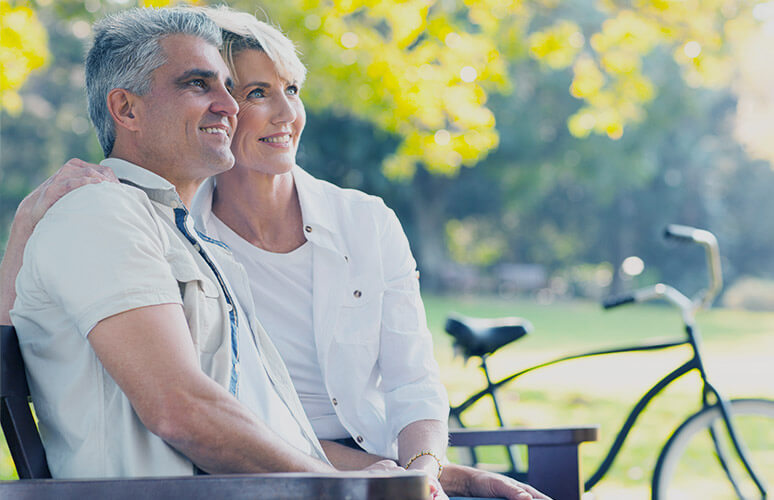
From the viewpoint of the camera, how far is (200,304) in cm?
173

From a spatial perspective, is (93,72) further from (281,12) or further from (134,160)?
(281,12)

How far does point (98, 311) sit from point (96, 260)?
0.09 m

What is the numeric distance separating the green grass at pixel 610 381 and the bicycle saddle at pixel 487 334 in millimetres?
164

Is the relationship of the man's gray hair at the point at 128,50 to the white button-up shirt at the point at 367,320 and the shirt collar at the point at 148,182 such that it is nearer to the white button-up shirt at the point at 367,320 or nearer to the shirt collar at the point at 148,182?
the shirt collar at the point at 148,182

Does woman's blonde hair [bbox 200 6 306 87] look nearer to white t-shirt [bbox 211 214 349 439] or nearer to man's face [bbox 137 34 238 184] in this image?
man's face [bbox 137 34 238 184]

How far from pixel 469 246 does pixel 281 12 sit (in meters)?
31.6

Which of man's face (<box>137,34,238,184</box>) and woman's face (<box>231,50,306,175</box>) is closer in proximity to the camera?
man's face (<box>137,34,238,184</box>)

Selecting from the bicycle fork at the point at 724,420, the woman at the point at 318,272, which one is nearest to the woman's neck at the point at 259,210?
the woman at the point at 318,272

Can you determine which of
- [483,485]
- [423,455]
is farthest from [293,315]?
[483,485]

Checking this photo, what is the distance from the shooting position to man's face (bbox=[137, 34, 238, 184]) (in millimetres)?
1983

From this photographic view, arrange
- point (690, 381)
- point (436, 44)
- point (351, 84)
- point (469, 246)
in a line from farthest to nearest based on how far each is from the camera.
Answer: point (469, 246) → point (690, 381) → point (351, 84) → point (436, 44)

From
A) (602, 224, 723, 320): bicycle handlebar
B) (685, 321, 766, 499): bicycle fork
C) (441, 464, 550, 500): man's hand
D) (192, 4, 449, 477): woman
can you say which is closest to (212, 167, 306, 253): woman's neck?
(192, 4, 449, 477): woman

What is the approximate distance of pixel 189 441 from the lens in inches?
60.0

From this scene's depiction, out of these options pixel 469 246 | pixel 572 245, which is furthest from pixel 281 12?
pixel 469 246
